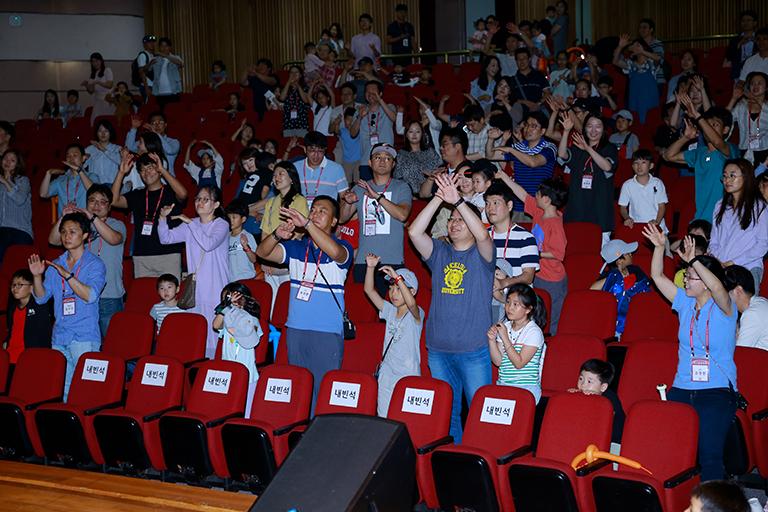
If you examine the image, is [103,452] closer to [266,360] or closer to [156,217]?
[266,360]

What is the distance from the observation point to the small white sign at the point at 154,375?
5945mm

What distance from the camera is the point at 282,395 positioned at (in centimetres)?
553

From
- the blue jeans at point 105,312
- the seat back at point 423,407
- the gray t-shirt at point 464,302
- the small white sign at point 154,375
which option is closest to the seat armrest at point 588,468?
the seat back at point 423,407

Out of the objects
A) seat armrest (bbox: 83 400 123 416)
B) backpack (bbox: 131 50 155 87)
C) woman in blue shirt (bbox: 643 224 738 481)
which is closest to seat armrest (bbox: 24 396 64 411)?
seat armrest (bbox: 83 400 123 416)

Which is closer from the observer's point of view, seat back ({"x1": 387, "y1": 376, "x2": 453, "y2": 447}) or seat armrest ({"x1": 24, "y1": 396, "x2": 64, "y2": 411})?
seat back ({"x1": 387, "y1": 376, "x2": 453, "y2": 447})

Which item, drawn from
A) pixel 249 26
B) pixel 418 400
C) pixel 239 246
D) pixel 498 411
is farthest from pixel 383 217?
pixel 249 26

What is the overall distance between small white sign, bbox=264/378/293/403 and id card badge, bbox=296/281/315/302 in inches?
19.8

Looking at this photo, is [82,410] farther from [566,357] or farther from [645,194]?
[645,194]

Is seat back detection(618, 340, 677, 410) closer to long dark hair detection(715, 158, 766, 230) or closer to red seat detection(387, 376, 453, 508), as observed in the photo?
red seat detection(387, 376, 453, 508)

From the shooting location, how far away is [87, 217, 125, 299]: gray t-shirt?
7.26 metres

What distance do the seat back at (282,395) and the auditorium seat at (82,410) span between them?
984 millimetres

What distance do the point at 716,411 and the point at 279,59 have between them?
13.5 metres

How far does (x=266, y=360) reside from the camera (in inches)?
259

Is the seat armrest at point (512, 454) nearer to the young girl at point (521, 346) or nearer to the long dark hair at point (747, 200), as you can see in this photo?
the young girl at point (521, 346)
